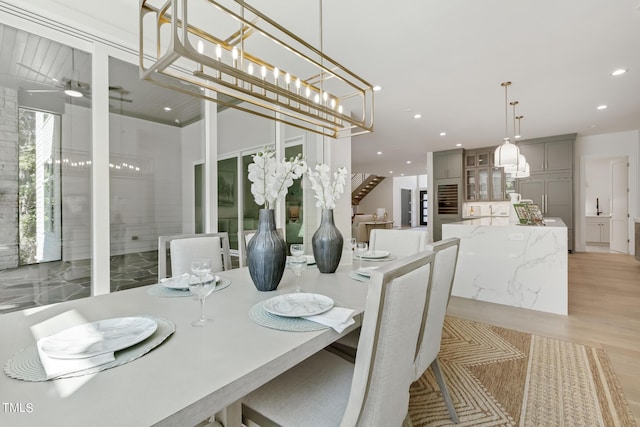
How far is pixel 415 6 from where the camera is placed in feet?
7.43

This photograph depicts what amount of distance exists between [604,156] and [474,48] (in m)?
6.10

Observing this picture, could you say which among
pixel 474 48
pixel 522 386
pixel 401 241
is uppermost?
pixel 474 48

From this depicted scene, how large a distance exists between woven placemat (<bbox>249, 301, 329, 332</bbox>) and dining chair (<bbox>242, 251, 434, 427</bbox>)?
0.20m

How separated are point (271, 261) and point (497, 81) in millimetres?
3734

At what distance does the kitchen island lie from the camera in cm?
299

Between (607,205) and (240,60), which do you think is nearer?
(240,60)

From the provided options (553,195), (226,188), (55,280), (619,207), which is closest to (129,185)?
(55,280)

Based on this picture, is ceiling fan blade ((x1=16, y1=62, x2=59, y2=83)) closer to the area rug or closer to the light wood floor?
the area rug

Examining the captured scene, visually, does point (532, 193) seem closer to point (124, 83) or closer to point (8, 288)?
point (124, 83)

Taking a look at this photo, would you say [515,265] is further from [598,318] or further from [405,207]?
[405,207]

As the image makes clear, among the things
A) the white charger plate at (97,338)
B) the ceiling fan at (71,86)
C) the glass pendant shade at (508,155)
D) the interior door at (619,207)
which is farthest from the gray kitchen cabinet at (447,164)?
the white charger plate at (97,338)

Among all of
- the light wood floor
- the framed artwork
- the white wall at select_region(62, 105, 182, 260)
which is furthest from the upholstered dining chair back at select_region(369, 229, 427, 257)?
the white wall at select_region(62, 105, 182, 260)

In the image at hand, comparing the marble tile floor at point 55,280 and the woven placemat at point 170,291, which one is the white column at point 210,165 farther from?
the woven placemat at point 170,291

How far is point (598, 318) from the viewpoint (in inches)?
112
